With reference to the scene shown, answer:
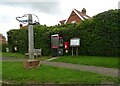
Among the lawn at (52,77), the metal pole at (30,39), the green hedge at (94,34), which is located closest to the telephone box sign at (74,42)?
the green hedge at (94,34)

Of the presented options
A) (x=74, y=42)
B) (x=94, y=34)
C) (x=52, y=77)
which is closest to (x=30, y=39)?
(x=52, y=77)

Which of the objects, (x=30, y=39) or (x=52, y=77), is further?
(x=30, y=39)

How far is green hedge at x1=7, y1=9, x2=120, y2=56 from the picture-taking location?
866 inches

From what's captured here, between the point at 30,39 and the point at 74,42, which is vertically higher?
the point at 74,42

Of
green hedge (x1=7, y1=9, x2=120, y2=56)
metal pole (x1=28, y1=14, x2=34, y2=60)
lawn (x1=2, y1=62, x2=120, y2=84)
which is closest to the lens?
lawn (x1=2, y1=62, x2=120, y2=84)

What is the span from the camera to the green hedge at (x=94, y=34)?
22.0m

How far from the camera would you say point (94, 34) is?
23172 mm

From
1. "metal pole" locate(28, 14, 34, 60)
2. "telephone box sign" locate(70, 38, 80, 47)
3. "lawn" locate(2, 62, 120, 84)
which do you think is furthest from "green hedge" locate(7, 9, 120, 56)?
"lawn" locate(2, 62, 120, 84)

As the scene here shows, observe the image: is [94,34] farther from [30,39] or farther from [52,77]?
[52,77]

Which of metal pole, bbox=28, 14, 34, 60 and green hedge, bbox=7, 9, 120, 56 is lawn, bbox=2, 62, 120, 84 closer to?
metal pole, bbox=28, 14, 34, 60

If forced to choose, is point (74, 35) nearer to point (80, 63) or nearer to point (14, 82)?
point (80, 63)

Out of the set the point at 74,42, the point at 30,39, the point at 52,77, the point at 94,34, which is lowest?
the point at 52,77

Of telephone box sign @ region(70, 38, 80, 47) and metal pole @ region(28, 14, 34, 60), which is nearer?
metal pole @ region(28, 14, 34, 60)

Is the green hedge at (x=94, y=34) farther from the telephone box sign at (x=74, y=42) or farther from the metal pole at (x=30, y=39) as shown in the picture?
the metal pole at (x=30, y=39)
